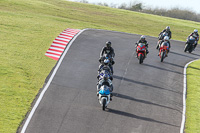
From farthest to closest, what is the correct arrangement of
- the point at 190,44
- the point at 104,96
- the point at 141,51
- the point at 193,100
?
the point at 190,44 → the point at 141,51 → the point at 193,100 → the point at 104,96

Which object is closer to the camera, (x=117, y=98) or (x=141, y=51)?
(x=117, y=98)

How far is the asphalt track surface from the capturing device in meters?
14.5

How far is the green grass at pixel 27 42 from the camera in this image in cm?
1569

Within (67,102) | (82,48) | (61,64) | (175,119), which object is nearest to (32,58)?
(61,64)

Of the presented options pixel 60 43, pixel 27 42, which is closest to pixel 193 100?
pixel 60 43

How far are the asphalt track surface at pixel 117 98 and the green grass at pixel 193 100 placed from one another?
1.66 feet

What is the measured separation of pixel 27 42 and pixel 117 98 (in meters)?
12.4

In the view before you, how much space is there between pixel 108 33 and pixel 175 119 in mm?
19795

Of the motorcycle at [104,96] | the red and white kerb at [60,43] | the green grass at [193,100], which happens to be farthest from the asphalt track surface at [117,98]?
the red and white kerb at [60,43]

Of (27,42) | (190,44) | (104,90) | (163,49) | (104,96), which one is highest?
(104,90)

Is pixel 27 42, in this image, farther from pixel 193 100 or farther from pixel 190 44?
pixel 190 44

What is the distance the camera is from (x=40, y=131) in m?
13.4

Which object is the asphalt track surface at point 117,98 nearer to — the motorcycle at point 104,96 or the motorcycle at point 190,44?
A: the motorcycle at point 104,96

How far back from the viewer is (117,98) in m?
17.7
